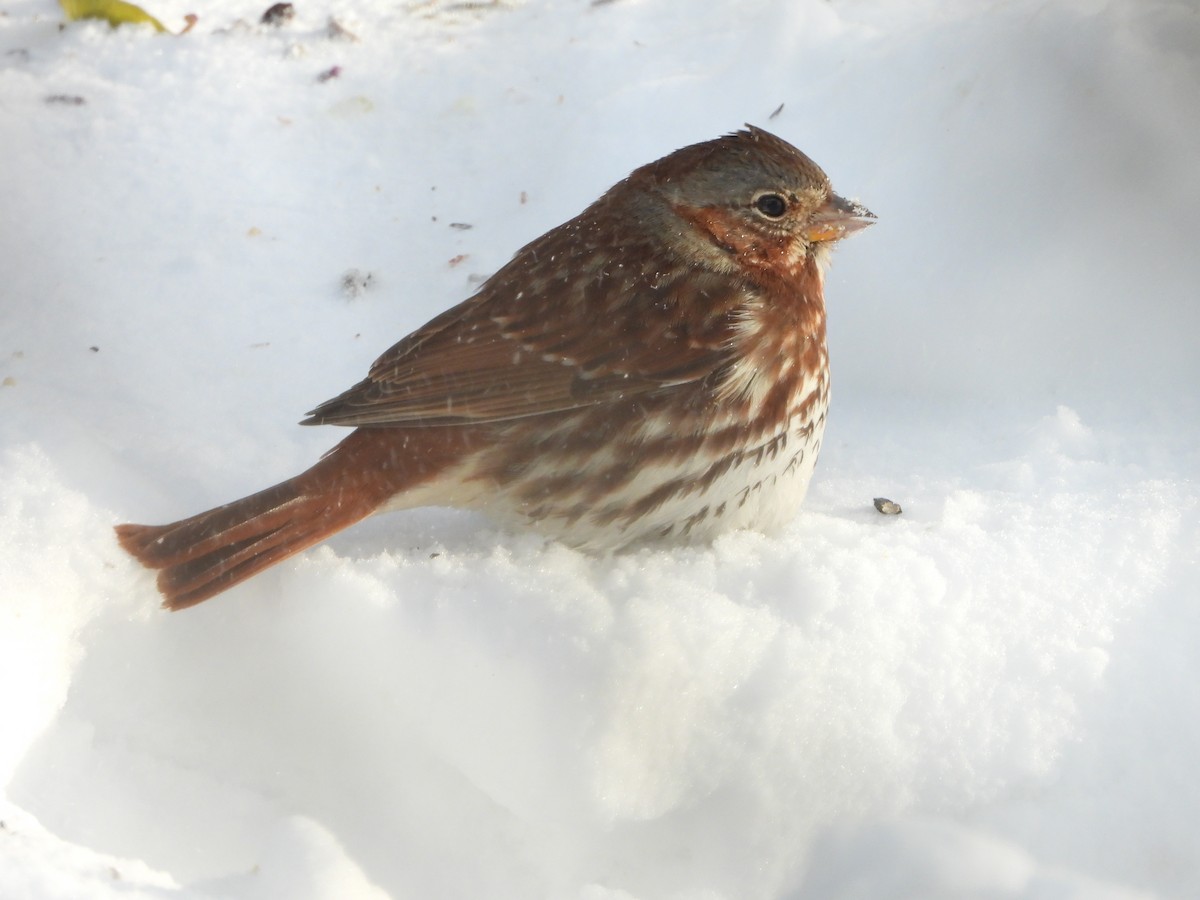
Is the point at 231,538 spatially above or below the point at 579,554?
below

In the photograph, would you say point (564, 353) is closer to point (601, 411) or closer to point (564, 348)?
point (564, 348)

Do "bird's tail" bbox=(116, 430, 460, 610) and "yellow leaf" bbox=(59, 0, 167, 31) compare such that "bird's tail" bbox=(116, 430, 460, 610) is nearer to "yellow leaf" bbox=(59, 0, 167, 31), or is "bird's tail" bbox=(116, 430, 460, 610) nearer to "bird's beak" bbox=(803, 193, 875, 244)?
"bird's beak" bbox=(803, 193, 875, 244)

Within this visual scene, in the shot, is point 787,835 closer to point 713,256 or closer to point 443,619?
point 443,619

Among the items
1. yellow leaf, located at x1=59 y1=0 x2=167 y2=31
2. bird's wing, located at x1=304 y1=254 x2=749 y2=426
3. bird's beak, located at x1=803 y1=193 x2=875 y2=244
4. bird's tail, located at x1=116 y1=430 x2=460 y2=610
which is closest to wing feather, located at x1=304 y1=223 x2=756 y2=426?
bird's wing, located at x1=304 y1=254 x2=749 y2=426

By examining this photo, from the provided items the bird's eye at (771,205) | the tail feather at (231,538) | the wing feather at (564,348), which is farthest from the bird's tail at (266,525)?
the bird's eye at (771,205)

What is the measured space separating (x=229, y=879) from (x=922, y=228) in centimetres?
258

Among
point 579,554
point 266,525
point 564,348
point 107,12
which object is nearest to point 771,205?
point 564,348

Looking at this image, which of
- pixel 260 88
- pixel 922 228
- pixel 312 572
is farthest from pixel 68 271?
pixel 922 228

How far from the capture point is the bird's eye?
3168 mm

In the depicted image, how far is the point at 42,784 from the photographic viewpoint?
2.54 meters

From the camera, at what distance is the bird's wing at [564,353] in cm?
300

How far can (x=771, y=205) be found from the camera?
3178 mm

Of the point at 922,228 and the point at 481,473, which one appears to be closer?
the point at 481,473

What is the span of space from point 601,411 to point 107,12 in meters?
2.78
